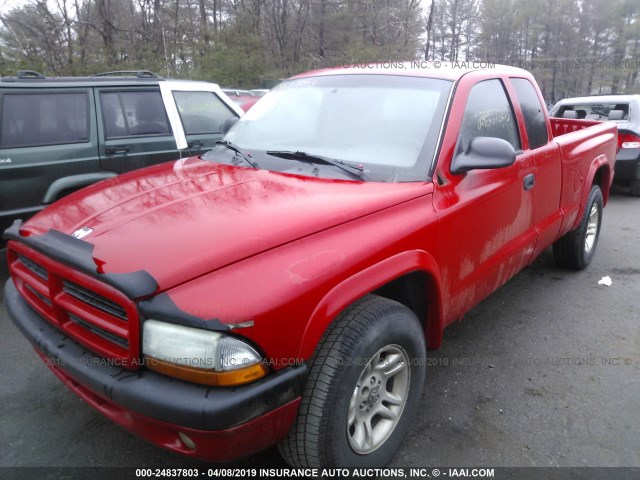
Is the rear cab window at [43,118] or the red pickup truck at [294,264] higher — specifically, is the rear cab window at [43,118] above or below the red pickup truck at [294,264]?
above

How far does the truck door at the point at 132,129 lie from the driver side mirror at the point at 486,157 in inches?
148

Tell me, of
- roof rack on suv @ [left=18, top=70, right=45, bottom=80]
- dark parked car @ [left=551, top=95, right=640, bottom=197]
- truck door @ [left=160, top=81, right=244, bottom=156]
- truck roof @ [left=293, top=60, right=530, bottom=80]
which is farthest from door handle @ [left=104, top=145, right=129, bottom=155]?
dark parked car @ [left=551, top=95, right=640, bottom=197]

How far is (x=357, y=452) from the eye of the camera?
7.21 ft

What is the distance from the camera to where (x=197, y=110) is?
604 cm

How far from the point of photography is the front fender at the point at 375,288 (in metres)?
1.91

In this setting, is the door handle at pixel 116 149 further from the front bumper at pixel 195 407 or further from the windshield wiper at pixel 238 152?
the front bumper at pixel 195 407

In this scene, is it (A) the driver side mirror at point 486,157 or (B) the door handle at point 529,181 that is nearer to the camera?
(A) the driver side mirror at point 486,157

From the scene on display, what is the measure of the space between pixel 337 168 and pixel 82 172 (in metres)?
3.33

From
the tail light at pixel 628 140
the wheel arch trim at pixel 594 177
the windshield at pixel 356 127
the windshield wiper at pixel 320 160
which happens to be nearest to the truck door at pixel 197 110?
the windshield at pixel 356 127

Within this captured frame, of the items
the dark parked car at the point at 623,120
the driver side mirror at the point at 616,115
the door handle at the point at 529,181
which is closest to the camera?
the door handle at the point at 529,181

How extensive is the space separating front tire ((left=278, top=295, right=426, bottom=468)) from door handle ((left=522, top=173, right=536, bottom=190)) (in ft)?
5.00

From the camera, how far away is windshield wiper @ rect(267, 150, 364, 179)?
2609 mm

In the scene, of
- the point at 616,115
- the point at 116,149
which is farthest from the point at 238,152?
the point at 616,115

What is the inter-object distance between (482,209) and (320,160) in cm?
98
